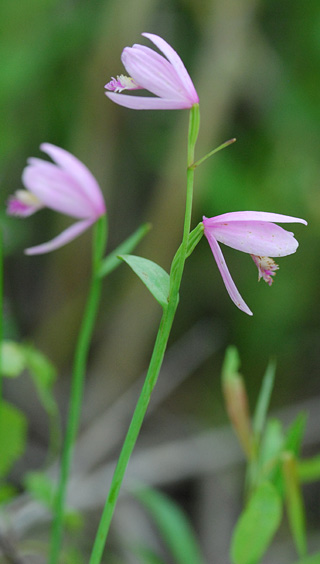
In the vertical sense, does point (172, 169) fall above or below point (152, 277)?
above

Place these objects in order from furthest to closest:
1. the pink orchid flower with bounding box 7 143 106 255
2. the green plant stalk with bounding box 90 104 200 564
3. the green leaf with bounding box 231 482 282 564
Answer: the pink orchid flower with bounding box 7 143 106 255
the green leaf with bounding box 231 482 282 564
the green plant stalk with bounding box 90 104 200 564

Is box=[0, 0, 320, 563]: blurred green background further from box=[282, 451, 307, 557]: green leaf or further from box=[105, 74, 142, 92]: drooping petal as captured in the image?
box=[105, 74, 142, 92]: drooping petal

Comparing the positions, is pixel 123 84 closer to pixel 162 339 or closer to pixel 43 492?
pixel 162 339

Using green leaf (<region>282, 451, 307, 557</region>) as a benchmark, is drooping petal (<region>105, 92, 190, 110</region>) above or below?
above

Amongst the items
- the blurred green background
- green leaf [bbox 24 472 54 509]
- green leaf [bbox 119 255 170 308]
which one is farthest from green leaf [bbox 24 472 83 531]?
the blurred green background

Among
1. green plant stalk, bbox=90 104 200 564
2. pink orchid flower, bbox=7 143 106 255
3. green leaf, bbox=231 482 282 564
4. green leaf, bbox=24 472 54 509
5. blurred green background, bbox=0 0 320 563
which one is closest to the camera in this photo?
green plant stalk, bbox=90 104 200 564

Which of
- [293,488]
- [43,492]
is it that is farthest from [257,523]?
[43,492]
